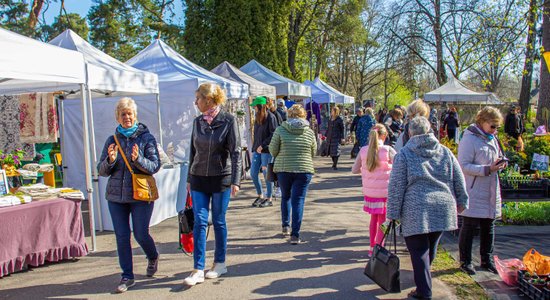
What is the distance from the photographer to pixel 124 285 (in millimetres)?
4598

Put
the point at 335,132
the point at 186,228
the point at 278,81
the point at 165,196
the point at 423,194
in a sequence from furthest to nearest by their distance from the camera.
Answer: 1. the point at 278,81
2. the point at 335,132
3. the point at 165,196
4. the point at 186,228
5. the point at 423,194

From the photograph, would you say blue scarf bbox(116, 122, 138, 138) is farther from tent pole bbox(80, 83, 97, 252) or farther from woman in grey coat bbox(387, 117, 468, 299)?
woman in grey coat bbox(387, 117, 468, 299)

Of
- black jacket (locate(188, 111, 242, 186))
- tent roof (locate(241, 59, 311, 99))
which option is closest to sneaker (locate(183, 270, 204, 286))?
black jacket (locate(188, 111, 242, 186))

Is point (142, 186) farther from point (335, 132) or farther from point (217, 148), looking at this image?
point (335, 132)

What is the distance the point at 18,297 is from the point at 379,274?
3308 millimetres

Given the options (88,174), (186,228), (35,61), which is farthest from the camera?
(88,174)

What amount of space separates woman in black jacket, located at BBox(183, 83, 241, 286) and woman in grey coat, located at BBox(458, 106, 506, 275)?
235 centimetres

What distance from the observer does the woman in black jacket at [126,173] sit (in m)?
4.50

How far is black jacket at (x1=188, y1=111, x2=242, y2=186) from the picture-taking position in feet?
15.2

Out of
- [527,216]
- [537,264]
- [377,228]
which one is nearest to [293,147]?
[377,228]

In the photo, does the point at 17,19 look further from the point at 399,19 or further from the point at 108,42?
the point at 399,19

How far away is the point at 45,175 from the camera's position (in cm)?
785

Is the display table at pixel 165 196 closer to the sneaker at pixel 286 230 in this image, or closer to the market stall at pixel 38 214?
Result: the market stall at pixel 38 214

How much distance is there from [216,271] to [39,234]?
6.59 feet
